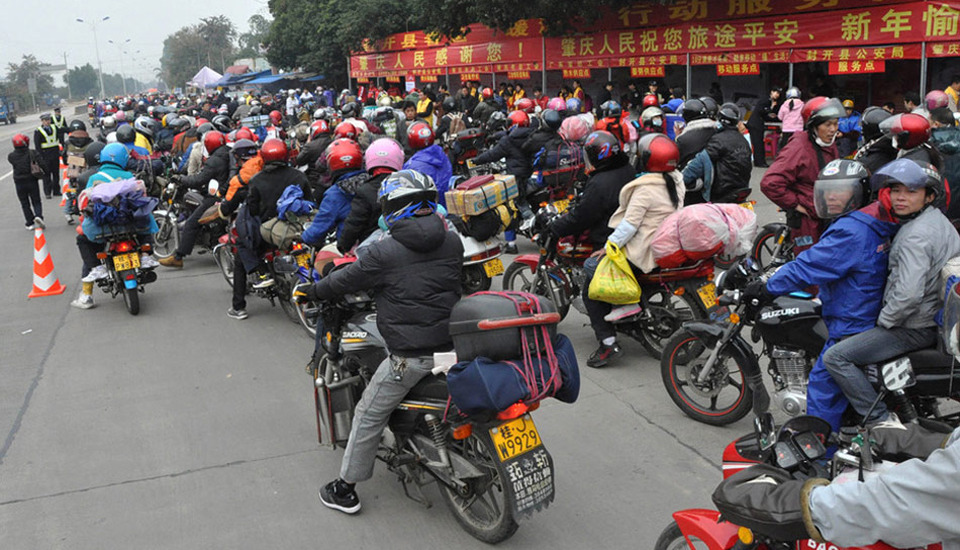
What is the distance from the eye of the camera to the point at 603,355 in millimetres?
6727

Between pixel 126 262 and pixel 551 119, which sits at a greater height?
pixel 551 119

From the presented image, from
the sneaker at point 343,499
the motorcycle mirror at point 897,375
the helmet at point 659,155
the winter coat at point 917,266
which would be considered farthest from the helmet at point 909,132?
the sneaker at point 343,499

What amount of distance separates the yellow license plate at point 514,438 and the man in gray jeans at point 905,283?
1.55 metres

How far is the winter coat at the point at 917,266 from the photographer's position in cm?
396

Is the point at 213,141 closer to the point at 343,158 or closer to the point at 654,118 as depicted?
the point at 343,158

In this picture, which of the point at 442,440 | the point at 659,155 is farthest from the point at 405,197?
the point at 659,155

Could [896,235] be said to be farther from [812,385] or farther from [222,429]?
[222,429]

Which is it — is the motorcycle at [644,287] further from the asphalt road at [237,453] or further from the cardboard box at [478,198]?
the cardboard box at [478,198]

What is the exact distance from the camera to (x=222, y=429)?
592cm

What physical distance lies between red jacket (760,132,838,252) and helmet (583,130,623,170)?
1.21 m

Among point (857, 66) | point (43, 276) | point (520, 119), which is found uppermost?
point (857, 66)

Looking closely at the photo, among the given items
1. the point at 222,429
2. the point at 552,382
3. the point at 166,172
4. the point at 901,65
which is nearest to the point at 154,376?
the point at 222,429

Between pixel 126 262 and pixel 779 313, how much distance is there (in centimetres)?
689

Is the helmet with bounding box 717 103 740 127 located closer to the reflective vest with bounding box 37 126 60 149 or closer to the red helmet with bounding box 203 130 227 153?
the red helmet with bounding box 203 130 227 153
